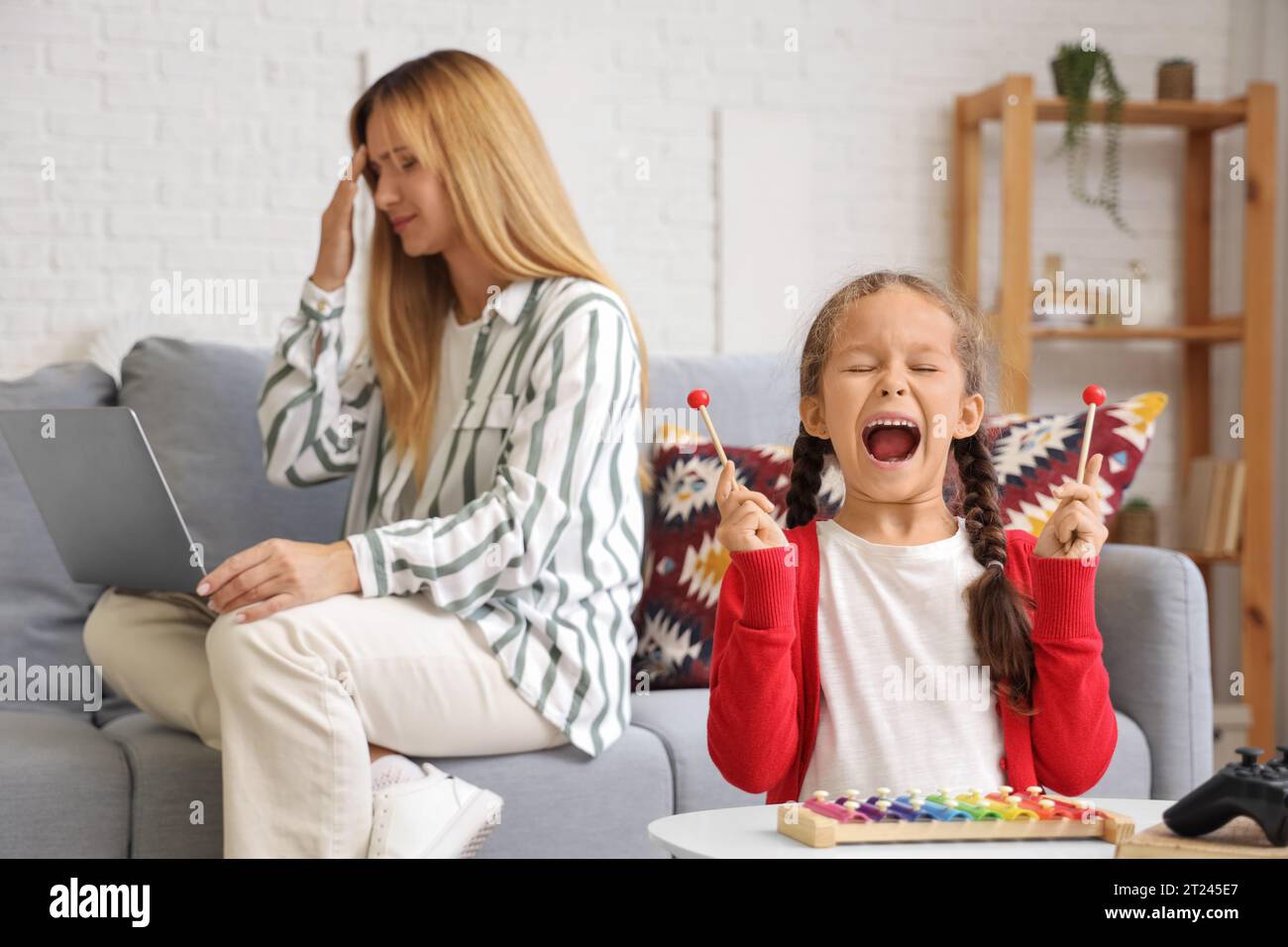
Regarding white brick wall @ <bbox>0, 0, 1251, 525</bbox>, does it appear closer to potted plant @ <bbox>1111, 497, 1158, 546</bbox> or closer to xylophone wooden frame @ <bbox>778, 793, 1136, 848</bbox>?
potted plant @ <bbox>1111, 497, 1158, 546</bbox>

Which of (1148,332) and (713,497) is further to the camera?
(1148,332)

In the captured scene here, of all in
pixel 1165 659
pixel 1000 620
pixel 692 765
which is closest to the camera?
pixel 1000 620

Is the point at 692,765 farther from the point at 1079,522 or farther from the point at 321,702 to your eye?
the point at 1079,522

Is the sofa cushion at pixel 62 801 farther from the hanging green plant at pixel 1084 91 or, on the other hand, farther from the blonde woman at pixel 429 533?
the hanging green plant at pixel 1084 91

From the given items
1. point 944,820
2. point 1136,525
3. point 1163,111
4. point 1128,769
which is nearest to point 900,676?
point 944,820

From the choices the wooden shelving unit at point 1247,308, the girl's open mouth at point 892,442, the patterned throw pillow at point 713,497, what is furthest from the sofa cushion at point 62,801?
the wooden shelving unit at point 1247,308

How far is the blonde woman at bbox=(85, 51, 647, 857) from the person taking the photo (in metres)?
1.46

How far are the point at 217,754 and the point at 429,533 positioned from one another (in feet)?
1.26

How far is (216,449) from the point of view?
6.91 feet

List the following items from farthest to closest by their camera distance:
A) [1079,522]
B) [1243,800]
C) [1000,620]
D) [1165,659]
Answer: [1165,659]
[1000,620]
[1079,522]
[1243,800]

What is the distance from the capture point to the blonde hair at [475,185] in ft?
6.05

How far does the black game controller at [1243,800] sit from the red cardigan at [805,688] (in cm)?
25

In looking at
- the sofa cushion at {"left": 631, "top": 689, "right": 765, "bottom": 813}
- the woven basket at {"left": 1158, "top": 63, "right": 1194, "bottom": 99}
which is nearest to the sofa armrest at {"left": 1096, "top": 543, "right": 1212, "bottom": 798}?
the sofa cushion at {"left": 631, "top": 689, "right": 765, "bottom": 813}

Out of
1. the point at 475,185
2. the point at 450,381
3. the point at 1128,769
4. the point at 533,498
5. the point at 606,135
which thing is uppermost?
the point at 606,135
